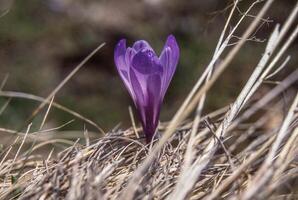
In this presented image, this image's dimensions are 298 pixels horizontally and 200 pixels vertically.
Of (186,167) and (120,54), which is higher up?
(120,54)

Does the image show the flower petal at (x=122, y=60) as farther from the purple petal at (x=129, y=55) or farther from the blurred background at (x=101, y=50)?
the blurred background at (x=101, y=50)

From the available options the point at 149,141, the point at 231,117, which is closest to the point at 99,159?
the point at 149,141

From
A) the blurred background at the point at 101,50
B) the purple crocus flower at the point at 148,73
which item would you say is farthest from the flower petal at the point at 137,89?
the blurred background at the point at 101,50

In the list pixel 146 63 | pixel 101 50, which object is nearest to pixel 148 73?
pixel 146 63

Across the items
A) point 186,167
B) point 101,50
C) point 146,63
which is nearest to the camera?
point 186,167

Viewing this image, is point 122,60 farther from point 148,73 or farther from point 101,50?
point 101,50

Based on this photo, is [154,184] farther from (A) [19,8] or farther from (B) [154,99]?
(A) [19,8]
